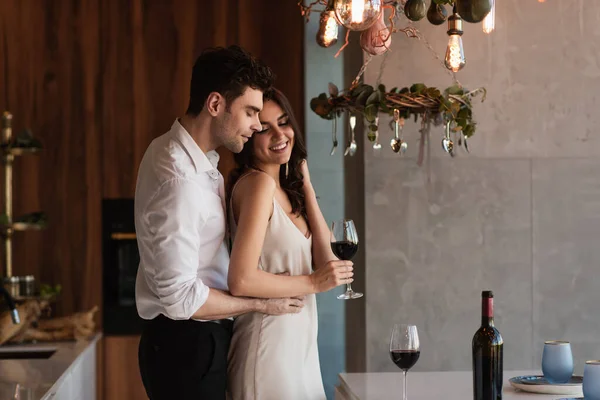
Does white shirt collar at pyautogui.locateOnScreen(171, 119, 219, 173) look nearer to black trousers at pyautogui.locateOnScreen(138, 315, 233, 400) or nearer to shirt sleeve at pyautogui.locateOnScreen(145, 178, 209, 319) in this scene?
shirt sleeve at pyautogui.locateOnScreen(145, 178, 209, 319)

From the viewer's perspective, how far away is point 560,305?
12.6 ft

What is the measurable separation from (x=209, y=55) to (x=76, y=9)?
2822 mm

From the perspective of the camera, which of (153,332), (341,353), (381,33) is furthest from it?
(341,353)

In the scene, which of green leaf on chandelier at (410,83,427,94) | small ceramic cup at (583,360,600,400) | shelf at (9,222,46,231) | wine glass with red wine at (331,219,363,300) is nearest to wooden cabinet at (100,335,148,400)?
shelf at (9,222,46,231)

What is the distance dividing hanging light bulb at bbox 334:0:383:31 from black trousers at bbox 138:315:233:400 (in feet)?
2.97

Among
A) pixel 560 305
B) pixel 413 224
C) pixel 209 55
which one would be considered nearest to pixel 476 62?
pixel 413 224

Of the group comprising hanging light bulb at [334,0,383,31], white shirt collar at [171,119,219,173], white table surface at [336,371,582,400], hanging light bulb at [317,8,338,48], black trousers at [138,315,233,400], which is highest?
hanging light bulb at [317,8,338,48]

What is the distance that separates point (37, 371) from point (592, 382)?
6.63 ft

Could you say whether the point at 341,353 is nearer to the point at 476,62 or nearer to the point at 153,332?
the point at 476,62

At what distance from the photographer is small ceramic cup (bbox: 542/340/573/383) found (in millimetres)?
2270

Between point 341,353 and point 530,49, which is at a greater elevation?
point 530,49

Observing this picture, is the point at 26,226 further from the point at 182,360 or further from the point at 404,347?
the point at 404,347

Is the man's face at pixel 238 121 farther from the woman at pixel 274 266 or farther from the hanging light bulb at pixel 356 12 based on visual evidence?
the hanging light bulb at pixel 356 12

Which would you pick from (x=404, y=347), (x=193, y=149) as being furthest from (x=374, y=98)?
(x=404, y=347)
